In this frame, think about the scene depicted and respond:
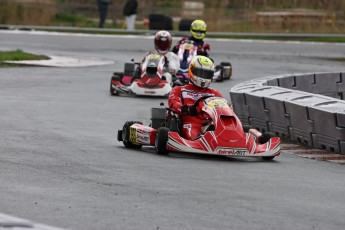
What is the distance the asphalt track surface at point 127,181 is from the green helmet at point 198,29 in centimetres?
515

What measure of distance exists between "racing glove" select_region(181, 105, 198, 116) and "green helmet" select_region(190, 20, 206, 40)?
38.0 feet

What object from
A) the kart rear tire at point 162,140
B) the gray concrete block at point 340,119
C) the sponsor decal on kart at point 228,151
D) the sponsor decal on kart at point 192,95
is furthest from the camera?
the sponsor decal on kart at point 192,95

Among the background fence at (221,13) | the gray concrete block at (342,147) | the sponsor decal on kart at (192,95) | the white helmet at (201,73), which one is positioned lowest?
the background fence at (221,13)

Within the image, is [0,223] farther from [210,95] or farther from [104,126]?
[104,126]

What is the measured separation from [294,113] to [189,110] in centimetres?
197

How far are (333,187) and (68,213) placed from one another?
3120 millimetres

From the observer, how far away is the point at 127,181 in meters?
9.79

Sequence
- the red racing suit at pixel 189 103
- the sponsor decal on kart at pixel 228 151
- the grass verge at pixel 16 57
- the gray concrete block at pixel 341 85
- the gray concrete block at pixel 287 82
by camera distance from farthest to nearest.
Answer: the grass verge at pixel 16 57 < the gray concrete block at pixel 341 85 < the gray concrete block at pixel 287 82 < the red racing suit at pixel 189 103 < the sponsor decal on kart at pixel 228 151

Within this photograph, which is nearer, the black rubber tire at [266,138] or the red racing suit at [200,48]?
the black rubber tire at [266,138]

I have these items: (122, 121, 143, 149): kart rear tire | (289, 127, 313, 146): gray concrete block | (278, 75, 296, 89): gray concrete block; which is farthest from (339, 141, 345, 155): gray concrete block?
(278, 75, 296, 89): gray concrete block

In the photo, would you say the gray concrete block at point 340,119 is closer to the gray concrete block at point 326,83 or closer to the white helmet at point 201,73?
the white helmet at point 201,73

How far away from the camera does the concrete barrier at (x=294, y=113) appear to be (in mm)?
13219

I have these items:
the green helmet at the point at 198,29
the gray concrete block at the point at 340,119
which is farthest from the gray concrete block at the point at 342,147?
the green helmet at the point at 198,29

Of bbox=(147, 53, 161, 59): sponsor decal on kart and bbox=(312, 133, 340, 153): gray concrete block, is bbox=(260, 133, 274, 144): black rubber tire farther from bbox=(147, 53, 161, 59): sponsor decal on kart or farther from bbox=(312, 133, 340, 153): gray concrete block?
bbox=(147, 53, 161, 59): sponsor decal on kart
